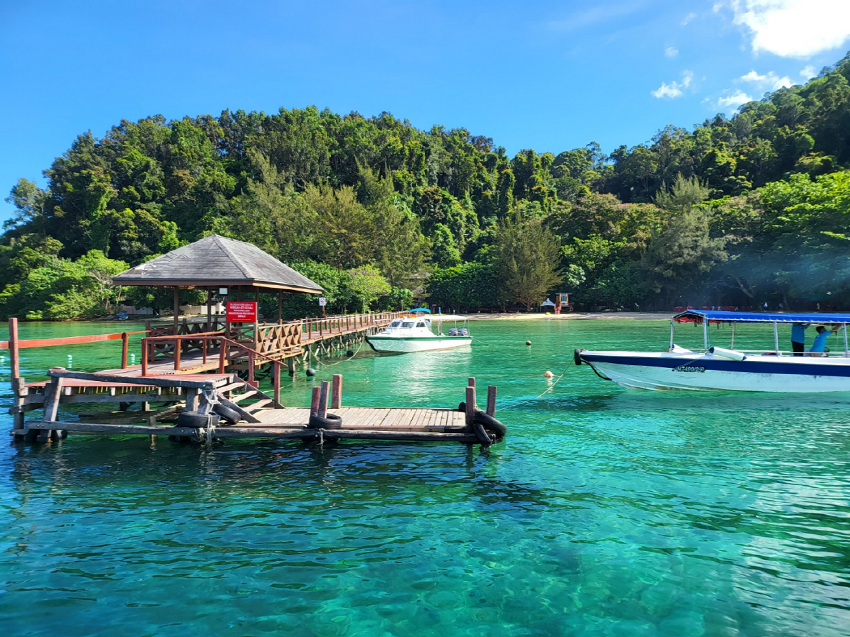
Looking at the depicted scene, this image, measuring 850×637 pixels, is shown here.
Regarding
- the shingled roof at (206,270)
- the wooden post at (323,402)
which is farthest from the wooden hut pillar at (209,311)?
the wooden post at (323,402)

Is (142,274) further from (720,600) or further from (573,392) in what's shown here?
(720,600)

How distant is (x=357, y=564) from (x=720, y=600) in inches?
156

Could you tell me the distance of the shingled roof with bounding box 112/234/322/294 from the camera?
15.7m

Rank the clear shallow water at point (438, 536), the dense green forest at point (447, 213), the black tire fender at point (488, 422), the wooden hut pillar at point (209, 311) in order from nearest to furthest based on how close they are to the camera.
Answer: the clear shallow water at point (438, 536) → the black tire fender at point (488, 422) → the wooden hut pillar at point (209, 311) → the dense green forest at point (447, 213)

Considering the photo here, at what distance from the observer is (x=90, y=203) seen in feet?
266

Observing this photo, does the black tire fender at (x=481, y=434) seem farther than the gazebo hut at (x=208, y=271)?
No

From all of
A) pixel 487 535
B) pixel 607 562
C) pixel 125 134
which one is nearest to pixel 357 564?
pixel 487 535

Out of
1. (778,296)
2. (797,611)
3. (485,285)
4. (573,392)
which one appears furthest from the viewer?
(485,285)

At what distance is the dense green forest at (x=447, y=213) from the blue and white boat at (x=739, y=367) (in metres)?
29.4

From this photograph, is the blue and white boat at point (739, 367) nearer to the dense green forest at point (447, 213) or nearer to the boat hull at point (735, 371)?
the boat hull at point (735, 371)

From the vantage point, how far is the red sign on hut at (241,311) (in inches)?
639

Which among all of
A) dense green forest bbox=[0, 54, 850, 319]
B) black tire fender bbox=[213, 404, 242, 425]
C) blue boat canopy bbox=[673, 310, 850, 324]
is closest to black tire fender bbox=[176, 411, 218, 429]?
black tire fender bbox=[213, 404, 242, 425]

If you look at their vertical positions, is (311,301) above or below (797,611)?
above

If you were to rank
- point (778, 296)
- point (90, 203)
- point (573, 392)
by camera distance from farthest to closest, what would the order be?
point (90, 203), point (778, 296), point (573, 392)
